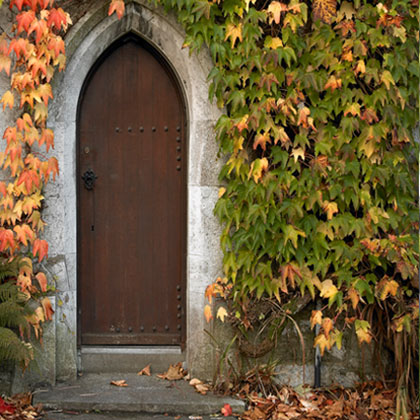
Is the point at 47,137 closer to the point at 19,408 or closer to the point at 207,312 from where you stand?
the point at 207,312

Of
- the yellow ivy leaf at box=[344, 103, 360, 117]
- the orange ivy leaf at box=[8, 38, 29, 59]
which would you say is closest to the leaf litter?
the orange ivy leaf at box=[8, 38, 29, 59]

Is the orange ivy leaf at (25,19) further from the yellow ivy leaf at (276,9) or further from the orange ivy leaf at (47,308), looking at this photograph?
the orange ivy leaf at (47,308)

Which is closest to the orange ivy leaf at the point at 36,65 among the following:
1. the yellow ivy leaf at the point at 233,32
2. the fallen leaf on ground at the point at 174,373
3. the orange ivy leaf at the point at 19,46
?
the orange ivy leaf at the point at 19,46

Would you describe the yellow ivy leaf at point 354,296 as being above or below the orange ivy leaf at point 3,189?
below

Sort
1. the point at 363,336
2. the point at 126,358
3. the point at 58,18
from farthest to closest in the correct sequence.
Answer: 1. the point at 126,358
2. the point at 363,336
3. the point at 58,18

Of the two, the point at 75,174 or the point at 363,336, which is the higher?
the point at 75,174

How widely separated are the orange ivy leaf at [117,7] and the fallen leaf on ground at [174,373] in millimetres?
2460

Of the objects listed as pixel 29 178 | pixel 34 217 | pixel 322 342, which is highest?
pixel 29 178

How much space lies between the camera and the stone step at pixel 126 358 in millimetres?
4828

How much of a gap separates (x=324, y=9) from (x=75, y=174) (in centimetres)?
204

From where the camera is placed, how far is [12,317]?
4141mm

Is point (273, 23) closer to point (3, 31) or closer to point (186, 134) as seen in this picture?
point (186, 134)

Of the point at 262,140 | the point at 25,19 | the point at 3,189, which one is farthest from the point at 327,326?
the point at 25,19

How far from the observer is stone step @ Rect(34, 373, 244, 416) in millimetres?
4332
